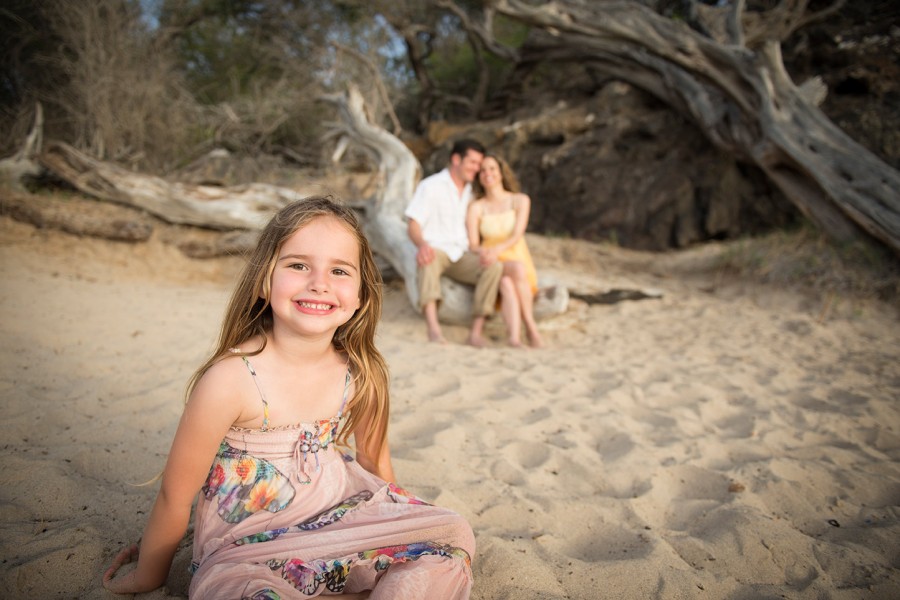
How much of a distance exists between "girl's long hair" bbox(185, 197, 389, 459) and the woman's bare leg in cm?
254

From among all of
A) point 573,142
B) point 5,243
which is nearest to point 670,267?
point 573,142

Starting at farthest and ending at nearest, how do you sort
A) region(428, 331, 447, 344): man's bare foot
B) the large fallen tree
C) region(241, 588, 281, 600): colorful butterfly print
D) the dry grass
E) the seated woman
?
the large fallen tree
the dry grass
the seated woman
region(428, 331, 447, 344): man's bare foot
region(241, 588, 281, 600): colorful butterfly print

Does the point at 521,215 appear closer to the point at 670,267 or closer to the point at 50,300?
the point at 670,267

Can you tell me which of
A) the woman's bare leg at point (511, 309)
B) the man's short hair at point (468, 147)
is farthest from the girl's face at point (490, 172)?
the woman's bare leg at point (511, 309)

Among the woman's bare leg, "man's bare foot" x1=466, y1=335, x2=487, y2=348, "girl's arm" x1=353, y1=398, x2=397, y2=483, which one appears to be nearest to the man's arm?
the woman's bare leg

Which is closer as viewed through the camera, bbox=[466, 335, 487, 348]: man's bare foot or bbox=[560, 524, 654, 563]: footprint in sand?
bbox=[560, 524, 654, 563]: footprint in sand

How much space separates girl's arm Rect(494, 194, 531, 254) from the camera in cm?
451

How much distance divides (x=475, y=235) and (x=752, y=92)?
3822 mm

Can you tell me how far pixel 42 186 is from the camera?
20.1ft

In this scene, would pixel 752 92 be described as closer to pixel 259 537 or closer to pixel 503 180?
pixel 503 180

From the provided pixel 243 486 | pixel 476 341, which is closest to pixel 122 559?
pixel 243 486

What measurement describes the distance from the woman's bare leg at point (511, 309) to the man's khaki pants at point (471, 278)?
0.26 ft

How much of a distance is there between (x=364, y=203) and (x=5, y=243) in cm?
358

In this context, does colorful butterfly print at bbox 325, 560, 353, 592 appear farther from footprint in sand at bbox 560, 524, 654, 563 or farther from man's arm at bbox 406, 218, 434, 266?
man's arm at bbox 406, 218, 434, 266
